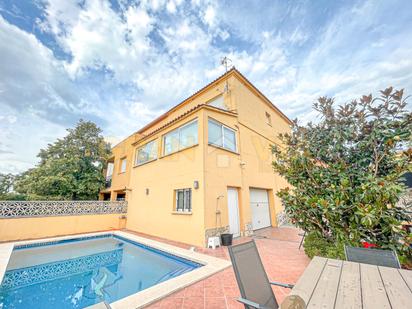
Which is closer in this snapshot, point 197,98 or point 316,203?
point 316,203

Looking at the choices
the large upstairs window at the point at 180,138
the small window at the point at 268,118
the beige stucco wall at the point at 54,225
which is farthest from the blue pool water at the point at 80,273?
the small window at the point at 268,118

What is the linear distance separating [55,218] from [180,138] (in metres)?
9.70

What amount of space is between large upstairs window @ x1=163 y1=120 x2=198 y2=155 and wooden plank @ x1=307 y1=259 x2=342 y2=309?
23.7ft

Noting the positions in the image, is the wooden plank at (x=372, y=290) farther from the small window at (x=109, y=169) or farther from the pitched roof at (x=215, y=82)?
the small window at (x=109, y=169)

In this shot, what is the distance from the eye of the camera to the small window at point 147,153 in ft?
39.9

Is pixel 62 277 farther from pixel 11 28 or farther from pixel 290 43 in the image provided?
pixel 290 43

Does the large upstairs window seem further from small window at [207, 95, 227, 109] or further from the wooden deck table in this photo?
the wooden deck table

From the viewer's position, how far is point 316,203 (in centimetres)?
478

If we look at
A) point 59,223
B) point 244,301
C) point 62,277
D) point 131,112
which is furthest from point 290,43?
point 59,223

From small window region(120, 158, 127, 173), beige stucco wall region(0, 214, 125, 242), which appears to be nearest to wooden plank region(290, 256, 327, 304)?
beige stucco wall region(0, 214, 125, 242)

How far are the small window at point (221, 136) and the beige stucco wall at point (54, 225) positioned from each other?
411 inches

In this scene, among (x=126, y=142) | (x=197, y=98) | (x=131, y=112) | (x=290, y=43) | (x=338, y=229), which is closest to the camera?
(x=338, y=229)

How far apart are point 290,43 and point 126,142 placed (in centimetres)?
1638

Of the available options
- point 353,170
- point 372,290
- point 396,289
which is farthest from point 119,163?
point 396,289
